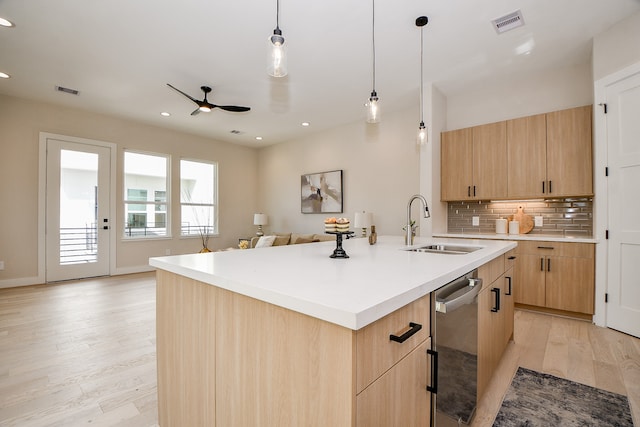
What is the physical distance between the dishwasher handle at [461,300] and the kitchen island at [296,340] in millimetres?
80

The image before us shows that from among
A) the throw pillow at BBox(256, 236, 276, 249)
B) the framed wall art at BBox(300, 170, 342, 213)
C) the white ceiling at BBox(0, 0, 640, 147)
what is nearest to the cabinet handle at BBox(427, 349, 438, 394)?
the white ceiling at BBox(0, 0, 640, 147)

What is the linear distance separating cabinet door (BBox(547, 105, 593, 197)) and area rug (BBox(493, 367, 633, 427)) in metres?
2.28

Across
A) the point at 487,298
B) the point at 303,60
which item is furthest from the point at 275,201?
the point at 487,298

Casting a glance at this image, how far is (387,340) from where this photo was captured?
80 centimetres

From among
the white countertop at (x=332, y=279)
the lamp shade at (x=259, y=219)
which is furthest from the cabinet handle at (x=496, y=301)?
the lamp shade at (x=259, y=219)

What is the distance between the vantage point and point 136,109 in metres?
5.05

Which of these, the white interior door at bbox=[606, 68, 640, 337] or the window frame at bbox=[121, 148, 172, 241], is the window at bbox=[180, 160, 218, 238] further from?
the white interior door at bbox=[606, 68, 640, 337]

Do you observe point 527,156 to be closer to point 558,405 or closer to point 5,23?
point 558,405

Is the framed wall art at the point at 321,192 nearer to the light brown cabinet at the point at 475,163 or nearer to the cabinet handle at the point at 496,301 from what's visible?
the light brown cabinet at the point at 475,163

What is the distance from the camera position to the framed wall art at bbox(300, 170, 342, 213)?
19.6ft

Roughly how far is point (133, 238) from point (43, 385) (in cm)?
420

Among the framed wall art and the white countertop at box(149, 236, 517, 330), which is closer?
the white countertop at box(149, 236, 517, 330)


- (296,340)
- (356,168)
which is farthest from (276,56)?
(356,168)

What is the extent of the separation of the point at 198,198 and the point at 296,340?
6.48 meters
